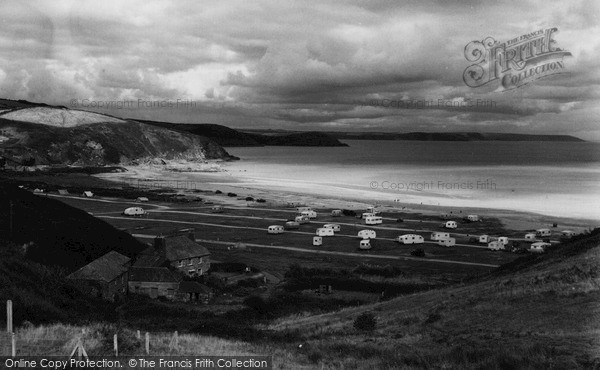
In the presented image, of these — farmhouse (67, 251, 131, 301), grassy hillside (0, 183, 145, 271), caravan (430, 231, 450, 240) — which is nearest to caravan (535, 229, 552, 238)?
caravan (430, 231, 450, 240)

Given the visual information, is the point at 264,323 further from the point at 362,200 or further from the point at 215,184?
the point at 215,184

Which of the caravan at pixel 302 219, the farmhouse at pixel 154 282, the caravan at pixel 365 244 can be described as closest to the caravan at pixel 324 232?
the caravan at pixel 365 244

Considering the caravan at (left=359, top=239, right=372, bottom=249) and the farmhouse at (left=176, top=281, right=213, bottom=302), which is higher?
the caravan at (left=359, top=239, right=372, bottom=249)

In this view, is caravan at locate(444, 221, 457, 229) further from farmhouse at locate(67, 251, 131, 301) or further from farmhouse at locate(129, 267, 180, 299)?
farmhouse at locate(67, 251, 131, 301)

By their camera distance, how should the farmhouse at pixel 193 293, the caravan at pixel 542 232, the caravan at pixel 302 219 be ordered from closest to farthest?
the farmhouse at pixel 193 293 < the caravan at pixel 542 232 < the caravan at pixel 302 219

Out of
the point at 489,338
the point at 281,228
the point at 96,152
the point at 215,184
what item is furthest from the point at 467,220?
the point at 96,152

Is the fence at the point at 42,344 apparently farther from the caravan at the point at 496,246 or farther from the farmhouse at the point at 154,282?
the caravan at the point at 496,246
